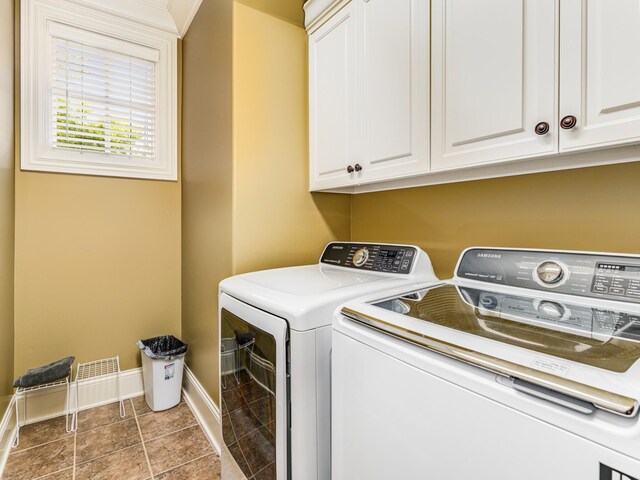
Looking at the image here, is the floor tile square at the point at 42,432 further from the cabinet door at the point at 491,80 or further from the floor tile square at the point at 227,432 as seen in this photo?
the cabinet door at the point at 491,80

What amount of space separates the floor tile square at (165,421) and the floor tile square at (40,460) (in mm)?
368

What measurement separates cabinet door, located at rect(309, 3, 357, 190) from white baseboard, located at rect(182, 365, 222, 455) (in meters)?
1.43

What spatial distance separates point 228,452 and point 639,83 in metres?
1.91

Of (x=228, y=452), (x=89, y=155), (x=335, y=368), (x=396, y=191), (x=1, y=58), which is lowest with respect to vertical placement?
(x=228, y=452)

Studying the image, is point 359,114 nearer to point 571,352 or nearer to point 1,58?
point 571,352

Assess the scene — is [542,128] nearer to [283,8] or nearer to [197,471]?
[283,8]

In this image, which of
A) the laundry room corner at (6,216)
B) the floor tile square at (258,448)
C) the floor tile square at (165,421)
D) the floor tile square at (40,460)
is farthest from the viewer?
the floor tile square at (165,421)

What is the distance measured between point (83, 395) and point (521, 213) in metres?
2.84

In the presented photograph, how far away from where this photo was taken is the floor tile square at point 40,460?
5.32 ft

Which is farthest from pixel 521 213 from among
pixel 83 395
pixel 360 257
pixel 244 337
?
pixel 83 395

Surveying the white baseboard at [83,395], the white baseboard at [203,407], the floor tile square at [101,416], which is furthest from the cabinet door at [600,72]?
the white baseboard at [83,395]

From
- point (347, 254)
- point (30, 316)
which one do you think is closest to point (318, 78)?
point (347, 254)

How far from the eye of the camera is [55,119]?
211 cm

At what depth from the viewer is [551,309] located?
88 centimetres
